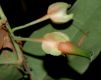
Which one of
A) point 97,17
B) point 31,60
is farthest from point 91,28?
point 31,60

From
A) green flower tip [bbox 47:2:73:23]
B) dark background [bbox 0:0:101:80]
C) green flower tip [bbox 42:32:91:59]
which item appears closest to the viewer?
green flower tip [bbox 42:32:91:59]

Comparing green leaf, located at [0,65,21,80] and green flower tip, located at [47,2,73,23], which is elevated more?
green flower tip, located at [47,2,73,23]

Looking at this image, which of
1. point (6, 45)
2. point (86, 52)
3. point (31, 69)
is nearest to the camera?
point (86, 52)

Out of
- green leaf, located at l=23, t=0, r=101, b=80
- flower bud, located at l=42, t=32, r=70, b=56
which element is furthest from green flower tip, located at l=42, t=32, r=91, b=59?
green leaf, located at l=23, t=0, r=101, b=80

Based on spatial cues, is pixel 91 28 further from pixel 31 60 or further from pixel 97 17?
pixel 31 60

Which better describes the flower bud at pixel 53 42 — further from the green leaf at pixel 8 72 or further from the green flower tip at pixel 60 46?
the green leaf at pixel 8 72

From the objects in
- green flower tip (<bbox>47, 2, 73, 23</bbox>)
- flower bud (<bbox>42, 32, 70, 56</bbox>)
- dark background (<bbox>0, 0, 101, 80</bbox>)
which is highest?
green flower tip (<bbox>47, 2, 73, 23</bbox>)

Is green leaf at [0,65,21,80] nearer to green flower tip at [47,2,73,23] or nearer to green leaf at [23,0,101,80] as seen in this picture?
green leaf at [23,0,101,80]
